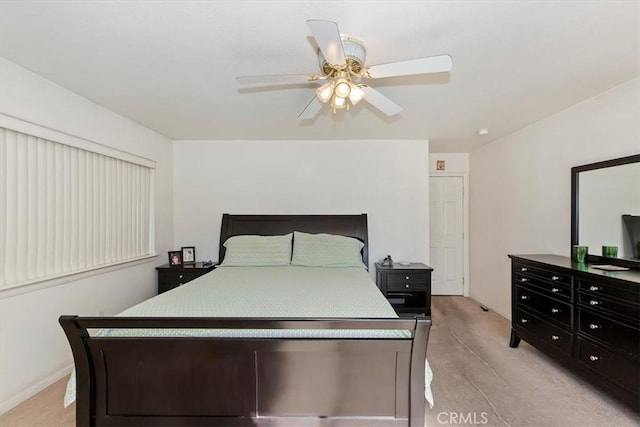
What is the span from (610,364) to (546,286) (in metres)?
0.67

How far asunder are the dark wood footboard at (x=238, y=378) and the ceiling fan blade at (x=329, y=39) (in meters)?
1.33

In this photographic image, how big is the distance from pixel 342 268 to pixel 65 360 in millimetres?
2531

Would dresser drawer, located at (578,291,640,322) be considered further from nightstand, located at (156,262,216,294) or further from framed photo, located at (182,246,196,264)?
framed photo, located at (182,246,196,264)

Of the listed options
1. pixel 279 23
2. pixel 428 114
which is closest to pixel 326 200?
pixel 428 114

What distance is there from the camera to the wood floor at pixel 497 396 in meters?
1.90

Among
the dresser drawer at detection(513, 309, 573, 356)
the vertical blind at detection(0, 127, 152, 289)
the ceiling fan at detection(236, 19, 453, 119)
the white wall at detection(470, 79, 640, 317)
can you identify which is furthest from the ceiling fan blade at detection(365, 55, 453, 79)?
the vertical blind at detection(0, 127, 152, 289)

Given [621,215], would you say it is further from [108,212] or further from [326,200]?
[108,212]

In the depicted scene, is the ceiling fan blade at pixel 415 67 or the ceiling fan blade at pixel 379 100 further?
the ceiling fan blade at pixel 379 100

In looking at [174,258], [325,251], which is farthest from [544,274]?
[174,258]

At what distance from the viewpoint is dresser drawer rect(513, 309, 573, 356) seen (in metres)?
2.34

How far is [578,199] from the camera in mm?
2764

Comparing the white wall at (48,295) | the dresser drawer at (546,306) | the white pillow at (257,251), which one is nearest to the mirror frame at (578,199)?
the dresser drawer at (546,306)

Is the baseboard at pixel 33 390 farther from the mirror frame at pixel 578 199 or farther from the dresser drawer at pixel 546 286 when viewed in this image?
the mirror frame at pixel 578 199

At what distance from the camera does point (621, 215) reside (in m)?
2.36
